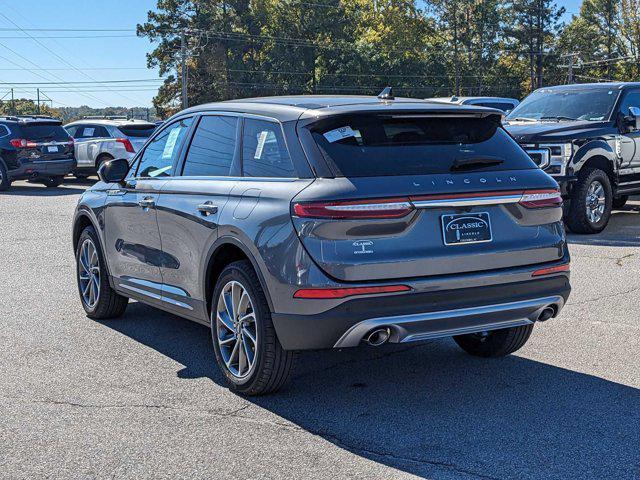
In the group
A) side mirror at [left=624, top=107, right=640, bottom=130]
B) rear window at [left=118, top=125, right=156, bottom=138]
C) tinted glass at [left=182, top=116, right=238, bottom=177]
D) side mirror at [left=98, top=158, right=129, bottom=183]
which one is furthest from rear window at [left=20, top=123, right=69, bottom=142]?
tinted glass at [left=182, top=116, right=238, bottom=177]

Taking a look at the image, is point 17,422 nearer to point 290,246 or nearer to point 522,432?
point 290,246

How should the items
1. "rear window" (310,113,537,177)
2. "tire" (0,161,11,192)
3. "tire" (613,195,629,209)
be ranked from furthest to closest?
"tire" (0,161,11,192)
"tire" (613,195,629,209)
"rear window" (310,113,537,177)

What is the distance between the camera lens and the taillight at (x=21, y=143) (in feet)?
74.7

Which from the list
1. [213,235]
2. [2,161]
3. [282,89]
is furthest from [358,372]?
[282,89]

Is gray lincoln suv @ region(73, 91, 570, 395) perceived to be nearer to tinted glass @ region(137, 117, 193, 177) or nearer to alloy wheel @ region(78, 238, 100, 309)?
tinted glass @ region(137, 117, 193, 177)

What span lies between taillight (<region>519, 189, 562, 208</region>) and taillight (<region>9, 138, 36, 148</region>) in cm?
1947

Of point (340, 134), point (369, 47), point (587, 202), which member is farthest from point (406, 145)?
point (369, 47)

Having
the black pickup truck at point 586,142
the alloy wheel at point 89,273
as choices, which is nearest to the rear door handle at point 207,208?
the alloy wheel at point 89,273

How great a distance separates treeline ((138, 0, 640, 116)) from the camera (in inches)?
3551

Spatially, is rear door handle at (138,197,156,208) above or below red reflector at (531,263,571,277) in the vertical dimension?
above

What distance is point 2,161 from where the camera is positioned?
22969mm

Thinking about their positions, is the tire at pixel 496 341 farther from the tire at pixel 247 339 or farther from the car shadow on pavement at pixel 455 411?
the tire at pixel 247 339

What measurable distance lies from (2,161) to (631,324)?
19084 mm

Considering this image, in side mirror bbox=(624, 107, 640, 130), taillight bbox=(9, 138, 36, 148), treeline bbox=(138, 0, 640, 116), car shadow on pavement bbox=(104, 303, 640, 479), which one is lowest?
car shadow on pavement bbox=(104, 303, 640, 479)
